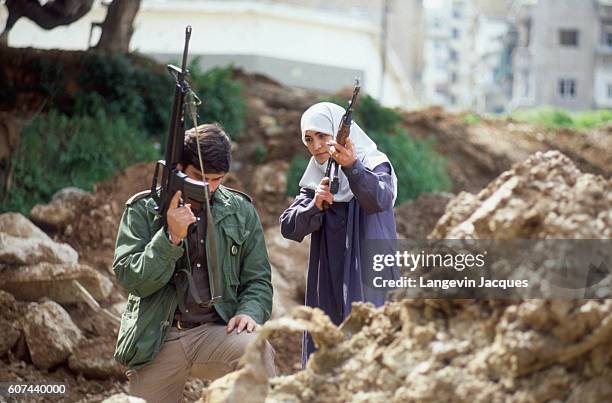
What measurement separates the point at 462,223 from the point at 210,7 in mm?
22985

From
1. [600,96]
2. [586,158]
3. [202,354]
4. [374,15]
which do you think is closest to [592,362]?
[202,354]

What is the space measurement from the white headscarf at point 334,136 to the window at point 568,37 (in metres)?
50.3

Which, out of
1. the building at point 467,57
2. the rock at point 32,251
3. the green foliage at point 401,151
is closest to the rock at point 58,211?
the rock at point 32,251

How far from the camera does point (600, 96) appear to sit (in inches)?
2092

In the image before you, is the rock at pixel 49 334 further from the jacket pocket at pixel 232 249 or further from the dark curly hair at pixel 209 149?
the dark curly hair at pixel 209 149

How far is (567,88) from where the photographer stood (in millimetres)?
53344

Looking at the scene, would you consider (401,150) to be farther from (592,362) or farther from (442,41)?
(442,41)

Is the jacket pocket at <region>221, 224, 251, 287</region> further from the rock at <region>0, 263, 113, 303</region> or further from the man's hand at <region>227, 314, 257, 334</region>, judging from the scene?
the rock at <region>0, 263, 113, 303</region>

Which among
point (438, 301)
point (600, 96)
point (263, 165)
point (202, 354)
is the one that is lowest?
point (202, 354)

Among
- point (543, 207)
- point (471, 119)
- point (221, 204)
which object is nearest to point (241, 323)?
point (221, 204)

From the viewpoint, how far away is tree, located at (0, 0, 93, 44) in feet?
41.5

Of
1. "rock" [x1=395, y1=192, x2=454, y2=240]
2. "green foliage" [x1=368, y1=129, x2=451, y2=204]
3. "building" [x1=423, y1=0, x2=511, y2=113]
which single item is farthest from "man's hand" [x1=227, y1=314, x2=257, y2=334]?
"building" [x1=423, y1=0, x2=511, y2=113]

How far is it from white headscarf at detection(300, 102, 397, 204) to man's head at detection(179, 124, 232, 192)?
64cm

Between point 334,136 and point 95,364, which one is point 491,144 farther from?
point 334,136
